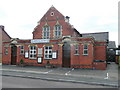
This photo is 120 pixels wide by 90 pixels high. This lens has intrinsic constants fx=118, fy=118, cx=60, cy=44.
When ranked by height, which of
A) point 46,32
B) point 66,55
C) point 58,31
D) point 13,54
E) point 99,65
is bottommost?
point 99,65

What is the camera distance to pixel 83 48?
1919cm

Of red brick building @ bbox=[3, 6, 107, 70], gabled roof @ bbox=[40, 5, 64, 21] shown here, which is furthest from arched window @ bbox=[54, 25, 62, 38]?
gabled roof @ bbox=[40, 5, 64, 21]

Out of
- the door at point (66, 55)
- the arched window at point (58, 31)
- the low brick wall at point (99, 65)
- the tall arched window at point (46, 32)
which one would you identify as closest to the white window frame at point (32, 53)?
the tall arched window at point (46, 32)

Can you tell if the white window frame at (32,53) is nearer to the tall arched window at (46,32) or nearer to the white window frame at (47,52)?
the white window frame at (47,52)

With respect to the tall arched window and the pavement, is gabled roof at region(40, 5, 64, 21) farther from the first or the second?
the pavement

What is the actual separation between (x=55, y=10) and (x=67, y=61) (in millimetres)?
11750

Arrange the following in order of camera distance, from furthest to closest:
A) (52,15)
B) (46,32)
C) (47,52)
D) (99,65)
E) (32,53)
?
1. (52,15)
2. (46,32)
3. (32,53)
4. (47,52)
5. (99,65)

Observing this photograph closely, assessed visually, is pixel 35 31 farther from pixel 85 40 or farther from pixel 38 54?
pixel 85 40

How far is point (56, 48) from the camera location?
20.8 m

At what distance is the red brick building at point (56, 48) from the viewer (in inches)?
753

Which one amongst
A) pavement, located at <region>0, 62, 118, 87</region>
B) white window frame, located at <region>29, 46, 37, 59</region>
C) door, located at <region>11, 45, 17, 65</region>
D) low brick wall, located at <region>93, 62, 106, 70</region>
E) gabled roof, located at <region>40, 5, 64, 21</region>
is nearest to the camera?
pavement, located at <region>0, 62, 118, 87</region>

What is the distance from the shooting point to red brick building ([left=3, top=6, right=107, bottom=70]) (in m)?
19.1

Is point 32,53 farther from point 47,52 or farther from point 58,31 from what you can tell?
point 58,31

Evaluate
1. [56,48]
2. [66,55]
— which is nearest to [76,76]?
[66,55]
